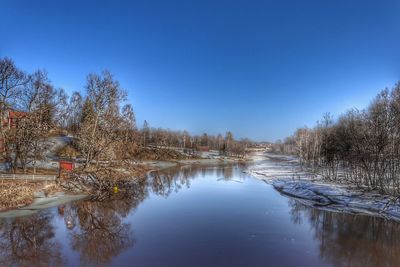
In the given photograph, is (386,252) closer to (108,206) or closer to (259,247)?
(259,247)

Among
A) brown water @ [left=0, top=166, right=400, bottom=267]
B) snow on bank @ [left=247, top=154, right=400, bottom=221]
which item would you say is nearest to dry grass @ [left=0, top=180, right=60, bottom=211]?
brown water @ [left=0, top=166, right=400, bottom=267]

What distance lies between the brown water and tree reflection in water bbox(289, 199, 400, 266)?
40mm

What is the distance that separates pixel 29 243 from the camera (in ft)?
41.4

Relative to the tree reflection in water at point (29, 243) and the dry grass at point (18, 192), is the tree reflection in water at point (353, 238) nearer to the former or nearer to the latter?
the tree reflection in water at point (29, 243)

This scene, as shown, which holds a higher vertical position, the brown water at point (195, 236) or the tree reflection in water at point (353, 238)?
the tree reflection in water at point (353, 238)

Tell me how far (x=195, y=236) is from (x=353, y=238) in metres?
→ 7.66

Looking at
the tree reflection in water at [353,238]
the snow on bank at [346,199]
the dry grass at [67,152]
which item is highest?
the dry grass at [67,152]

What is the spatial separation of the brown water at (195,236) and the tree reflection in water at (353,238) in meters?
0.04

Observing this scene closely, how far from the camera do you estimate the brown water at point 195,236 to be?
1112 cm

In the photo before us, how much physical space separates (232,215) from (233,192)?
9.66 metres

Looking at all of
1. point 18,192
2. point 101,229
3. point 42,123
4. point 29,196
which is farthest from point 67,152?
point 101,229

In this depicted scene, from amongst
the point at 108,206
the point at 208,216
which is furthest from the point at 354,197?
the point at 108,206

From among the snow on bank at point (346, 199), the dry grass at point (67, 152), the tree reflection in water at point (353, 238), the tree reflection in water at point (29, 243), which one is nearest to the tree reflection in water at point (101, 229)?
the tree reflection in water at point (29, 243)

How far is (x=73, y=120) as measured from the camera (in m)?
80.6
